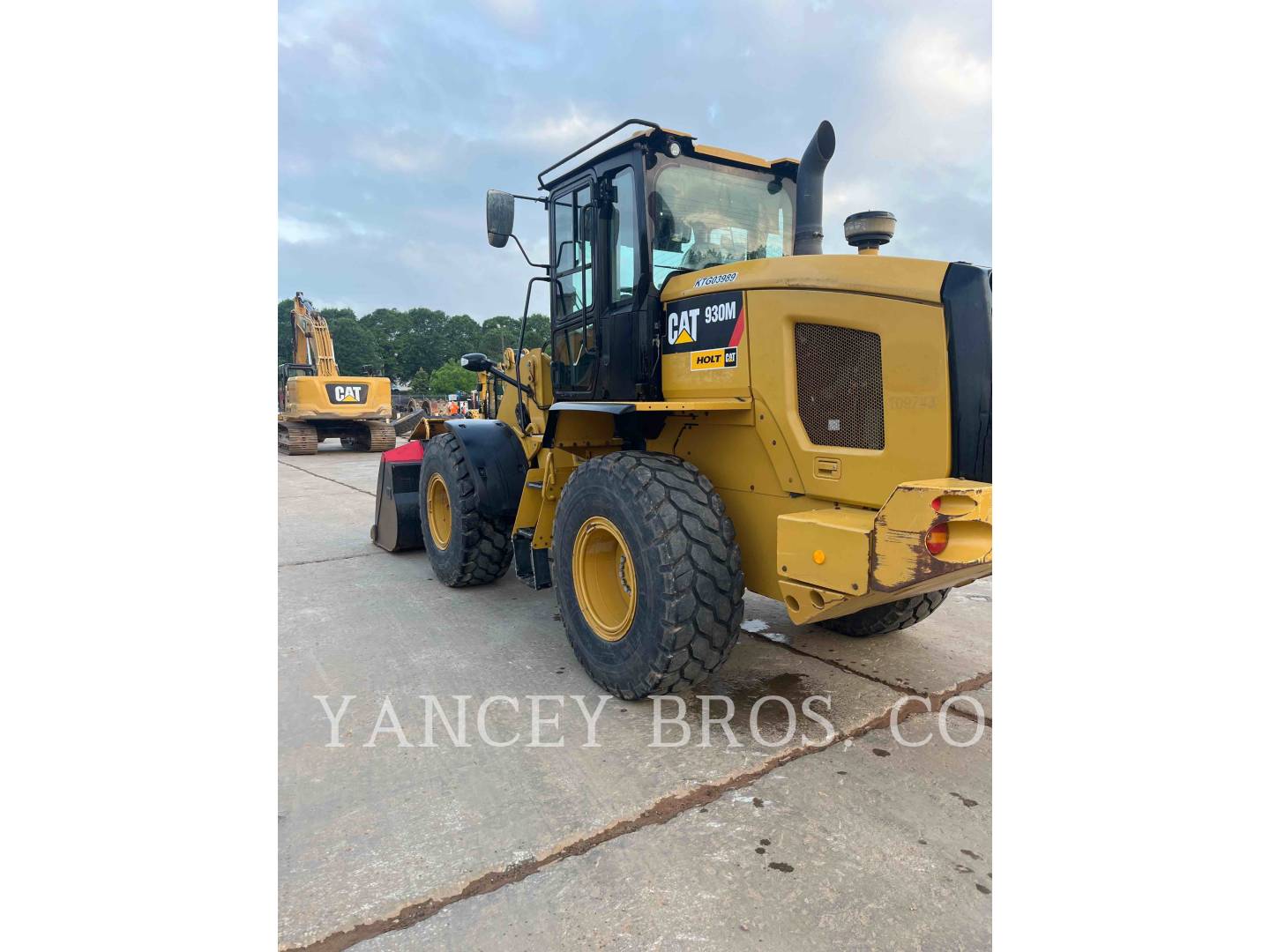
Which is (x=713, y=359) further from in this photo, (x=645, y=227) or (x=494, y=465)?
(x=494, y=465)

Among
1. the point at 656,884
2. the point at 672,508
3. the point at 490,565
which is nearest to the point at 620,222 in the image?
the point at 672,508

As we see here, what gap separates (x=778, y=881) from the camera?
2.24 m

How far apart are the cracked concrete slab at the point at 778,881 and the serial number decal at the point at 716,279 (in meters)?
2.15

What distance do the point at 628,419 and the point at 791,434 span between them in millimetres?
1159

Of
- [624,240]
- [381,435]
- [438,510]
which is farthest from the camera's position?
[381,435]

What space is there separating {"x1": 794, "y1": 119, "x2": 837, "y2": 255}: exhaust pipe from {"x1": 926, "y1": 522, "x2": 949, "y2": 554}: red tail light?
6.47 ft

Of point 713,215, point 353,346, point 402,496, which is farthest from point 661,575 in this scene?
point 353,346

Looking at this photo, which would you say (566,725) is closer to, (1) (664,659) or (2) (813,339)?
(1) (664,659)

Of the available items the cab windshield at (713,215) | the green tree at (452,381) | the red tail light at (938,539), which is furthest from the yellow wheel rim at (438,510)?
the green tree at (452,381)

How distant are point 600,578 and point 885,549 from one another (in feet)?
5.40

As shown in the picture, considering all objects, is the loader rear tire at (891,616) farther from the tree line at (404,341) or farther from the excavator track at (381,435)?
the tree line at (404,341)

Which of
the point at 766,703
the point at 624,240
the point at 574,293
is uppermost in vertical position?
the point at 624,240

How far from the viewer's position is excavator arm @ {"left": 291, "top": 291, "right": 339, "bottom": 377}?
19.1 metres

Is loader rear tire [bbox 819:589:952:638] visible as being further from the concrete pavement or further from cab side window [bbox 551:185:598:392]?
cab side window [bbox 551:185:598:392]
